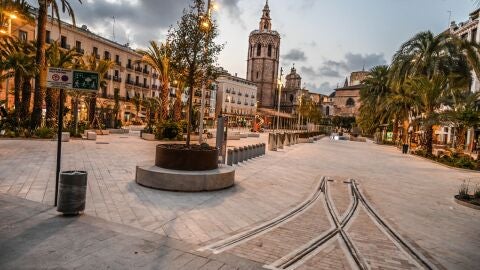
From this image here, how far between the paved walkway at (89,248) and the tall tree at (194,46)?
5.11 m

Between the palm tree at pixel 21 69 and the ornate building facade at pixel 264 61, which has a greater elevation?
the ornate building facade at pixel 264 61

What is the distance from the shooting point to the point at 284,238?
5707 mm

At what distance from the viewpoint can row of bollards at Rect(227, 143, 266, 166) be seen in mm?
14508

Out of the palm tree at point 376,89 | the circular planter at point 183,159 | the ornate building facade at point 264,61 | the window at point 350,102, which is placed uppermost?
the ornate building facade at point 264,61

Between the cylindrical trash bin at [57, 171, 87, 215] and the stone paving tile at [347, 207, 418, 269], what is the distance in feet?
16.2

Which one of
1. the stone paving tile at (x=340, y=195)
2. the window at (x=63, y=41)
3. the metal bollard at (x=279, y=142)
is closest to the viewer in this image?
the stone paving tile at (x=340, y=195)

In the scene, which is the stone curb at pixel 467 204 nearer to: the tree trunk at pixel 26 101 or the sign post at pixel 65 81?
the sign post at pixel 65 81

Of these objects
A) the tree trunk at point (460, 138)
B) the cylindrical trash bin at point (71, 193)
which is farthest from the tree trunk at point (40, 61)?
the tree trunk at point (460, 138)

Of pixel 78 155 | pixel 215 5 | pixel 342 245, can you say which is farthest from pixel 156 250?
pixel 215 5

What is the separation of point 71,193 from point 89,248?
1666mm

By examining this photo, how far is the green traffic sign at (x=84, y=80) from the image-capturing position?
21.8ft

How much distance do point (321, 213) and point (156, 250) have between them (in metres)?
4.28

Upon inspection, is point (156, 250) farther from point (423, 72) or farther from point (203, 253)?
point (423, 72)

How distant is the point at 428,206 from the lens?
9.20m
